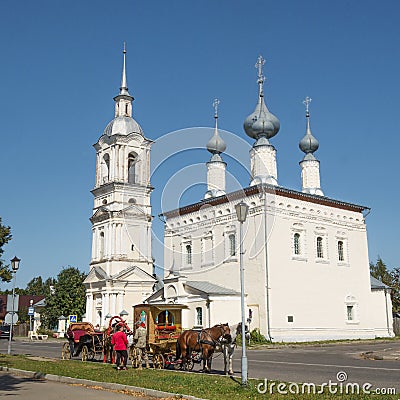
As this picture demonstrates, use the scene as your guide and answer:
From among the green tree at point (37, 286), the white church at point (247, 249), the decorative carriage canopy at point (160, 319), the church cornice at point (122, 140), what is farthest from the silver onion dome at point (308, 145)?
the green tree at point (37, 286)

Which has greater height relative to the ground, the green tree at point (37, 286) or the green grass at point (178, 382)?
the green tree at point (37, 286)

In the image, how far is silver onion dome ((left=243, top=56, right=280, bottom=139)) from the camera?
4200cm

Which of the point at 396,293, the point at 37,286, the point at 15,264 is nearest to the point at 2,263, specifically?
the point at 15,264

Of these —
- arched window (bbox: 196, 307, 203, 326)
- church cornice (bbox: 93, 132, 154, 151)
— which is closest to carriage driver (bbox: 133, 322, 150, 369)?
arched window (bbox: 196, 307, 203, 326)

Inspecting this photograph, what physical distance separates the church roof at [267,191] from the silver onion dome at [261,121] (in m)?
5.69

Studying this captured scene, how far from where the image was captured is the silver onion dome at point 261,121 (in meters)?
42.0

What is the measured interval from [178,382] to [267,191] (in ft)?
84.9

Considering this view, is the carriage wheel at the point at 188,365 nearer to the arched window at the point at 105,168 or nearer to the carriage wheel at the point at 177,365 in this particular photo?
the carriage wheel at the point at 177,365

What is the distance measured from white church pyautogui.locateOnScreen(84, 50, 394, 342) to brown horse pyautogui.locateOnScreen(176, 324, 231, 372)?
59.4ft

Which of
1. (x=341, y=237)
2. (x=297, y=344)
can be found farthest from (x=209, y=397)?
(x=341, y=237)

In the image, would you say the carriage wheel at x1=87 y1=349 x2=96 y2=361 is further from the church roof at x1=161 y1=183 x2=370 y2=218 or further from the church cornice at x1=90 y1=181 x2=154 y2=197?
the church cornice at x1=90 y1=181 x2=154 y2=197

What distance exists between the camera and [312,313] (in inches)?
1497

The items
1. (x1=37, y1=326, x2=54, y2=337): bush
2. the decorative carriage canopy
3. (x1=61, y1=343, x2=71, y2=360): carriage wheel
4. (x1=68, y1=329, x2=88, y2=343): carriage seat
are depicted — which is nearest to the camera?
the decorative carriage canopy

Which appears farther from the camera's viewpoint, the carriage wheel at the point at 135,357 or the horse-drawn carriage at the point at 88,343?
the horse-drawn carriage at the point at 88,343
